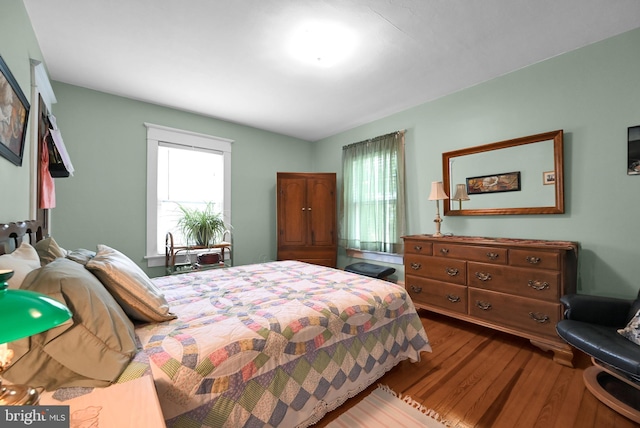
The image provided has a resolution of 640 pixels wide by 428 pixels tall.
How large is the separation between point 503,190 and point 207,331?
304cm

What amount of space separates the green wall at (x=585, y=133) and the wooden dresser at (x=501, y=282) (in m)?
0.23

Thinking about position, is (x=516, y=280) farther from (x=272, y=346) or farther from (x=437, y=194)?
(x=272, y=346)

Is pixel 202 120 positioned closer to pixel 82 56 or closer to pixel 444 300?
pixel 82 56

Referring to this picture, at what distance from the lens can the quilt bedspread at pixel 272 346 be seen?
103 cm

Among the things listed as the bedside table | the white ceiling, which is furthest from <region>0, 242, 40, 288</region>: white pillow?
the white ceiling

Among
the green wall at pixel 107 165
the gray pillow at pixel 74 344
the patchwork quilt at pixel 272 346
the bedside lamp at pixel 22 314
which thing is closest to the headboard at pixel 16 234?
the gray pillow at pixel 74 344

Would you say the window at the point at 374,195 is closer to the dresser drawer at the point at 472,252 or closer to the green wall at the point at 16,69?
the dresser drawer at the point at 472,252

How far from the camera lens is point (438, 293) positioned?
2.74 m

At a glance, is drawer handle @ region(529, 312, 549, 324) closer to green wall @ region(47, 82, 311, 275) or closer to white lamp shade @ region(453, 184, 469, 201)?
white lamp shade @ region(453, 184, 469, 201)

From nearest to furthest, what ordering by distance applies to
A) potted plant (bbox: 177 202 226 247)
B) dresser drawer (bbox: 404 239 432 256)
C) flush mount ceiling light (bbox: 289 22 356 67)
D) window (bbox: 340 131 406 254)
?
1. flush mount ceiling light (bbox: 289 22 356 67)
2. dresser drawer (bbox: 404 239 432 256)
3. potted plant (bbox: 177 202 226 247)
4. window (bbox: 340 131 406 254)

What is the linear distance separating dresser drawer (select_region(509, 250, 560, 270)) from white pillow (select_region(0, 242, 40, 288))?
308 centimetres

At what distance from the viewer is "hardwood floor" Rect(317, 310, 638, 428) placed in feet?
4.86

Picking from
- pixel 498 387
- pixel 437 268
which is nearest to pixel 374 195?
pixel 437 268

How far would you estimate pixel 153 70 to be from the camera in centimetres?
258
